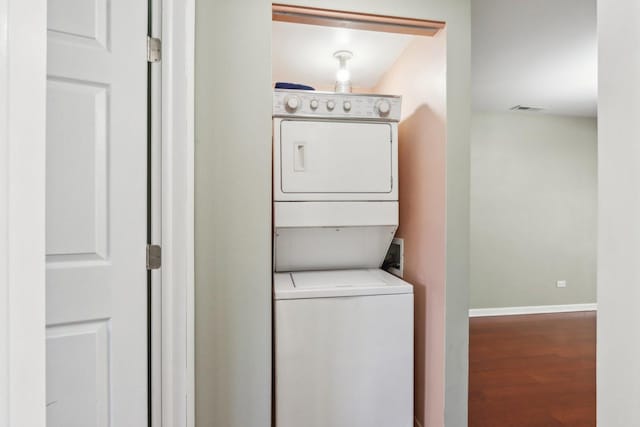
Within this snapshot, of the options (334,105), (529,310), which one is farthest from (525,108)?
(334,105)

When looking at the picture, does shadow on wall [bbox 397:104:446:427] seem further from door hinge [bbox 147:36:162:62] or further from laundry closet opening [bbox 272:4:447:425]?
door hinge [bbox 147:36:162:62]

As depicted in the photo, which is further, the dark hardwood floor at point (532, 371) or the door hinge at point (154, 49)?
the dark hardwood floor at point (532, 371)

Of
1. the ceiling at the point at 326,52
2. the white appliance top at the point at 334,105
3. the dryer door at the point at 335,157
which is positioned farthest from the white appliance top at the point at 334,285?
the ceiling at the point at 326,52

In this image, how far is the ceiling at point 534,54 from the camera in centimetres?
210

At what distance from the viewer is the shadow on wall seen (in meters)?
1.75

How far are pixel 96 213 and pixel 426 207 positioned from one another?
1514mm

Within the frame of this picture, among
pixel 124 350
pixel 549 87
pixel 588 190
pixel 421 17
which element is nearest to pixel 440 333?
pixel 124 350

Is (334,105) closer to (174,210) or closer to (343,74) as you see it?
(343,74)

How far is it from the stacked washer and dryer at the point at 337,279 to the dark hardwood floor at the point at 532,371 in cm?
87

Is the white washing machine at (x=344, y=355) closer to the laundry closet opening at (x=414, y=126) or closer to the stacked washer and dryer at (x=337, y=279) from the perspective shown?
the stacked washer and dryer at (x=337, y=279)

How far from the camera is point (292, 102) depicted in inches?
69.6
